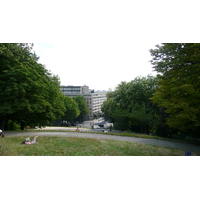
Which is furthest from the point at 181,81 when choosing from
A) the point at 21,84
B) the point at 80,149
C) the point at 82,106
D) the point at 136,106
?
the point at 82,106

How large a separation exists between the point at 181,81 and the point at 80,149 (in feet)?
11.6

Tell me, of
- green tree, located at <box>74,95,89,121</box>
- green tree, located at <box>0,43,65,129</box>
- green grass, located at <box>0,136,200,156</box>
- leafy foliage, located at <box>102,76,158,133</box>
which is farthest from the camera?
green tree, located at <box>74,95,89,121</box>

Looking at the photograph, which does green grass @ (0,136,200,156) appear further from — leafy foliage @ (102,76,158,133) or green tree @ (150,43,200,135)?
leafy foliage @ (102,76,158,133)

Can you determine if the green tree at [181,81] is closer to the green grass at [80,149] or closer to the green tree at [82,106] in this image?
the green grass at [80,149]

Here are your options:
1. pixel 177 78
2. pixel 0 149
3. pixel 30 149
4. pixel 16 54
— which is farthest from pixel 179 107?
pixel 16 54

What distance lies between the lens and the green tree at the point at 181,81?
14.4ft

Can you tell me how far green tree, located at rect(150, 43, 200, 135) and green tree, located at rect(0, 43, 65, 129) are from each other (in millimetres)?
4607

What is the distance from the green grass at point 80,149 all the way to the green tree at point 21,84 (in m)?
1.40

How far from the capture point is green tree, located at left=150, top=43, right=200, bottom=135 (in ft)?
14.4

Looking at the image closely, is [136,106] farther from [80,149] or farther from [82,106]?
[82,106]

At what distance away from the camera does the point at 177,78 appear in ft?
15.8

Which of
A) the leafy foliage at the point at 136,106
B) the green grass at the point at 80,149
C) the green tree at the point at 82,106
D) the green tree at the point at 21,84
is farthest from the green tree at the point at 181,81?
the green tree at the point at 82,106

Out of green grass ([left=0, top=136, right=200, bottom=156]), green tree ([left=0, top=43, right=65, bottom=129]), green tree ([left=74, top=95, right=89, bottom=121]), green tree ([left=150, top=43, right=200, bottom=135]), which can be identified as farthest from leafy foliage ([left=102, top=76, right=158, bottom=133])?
green tree ([left=74, top=95, right=89, bottom=121])

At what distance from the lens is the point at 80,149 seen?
4.56 metres
